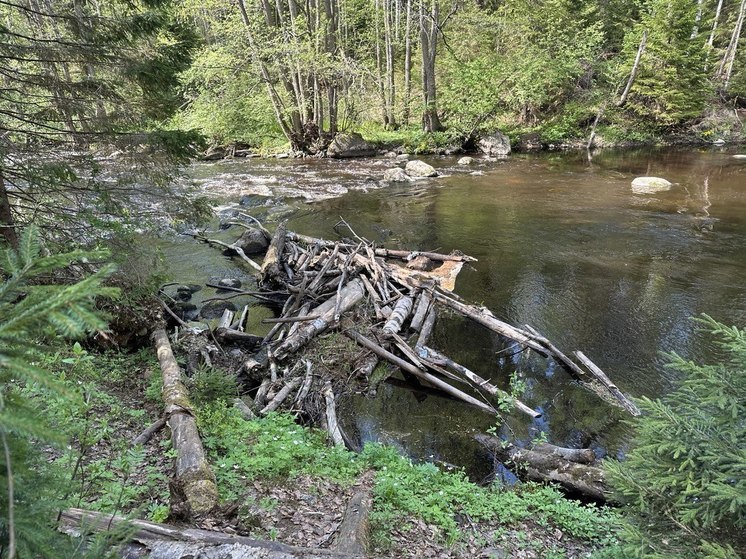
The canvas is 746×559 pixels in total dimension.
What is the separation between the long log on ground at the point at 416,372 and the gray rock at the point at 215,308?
291cm

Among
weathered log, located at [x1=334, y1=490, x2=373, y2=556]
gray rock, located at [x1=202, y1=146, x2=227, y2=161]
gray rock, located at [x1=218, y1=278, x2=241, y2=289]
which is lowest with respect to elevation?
gray rock, located at [x1=218, y1=278, x2=241, y2=289]

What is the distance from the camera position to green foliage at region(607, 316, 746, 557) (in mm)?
2588

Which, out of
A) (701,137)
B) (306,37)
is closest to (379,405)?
(306,37)

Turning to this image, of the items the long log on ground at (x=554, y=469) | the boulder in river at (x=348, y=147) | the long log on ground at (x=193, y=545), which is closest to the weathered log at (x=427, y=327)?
the long log on ground at (x=554, y=469)

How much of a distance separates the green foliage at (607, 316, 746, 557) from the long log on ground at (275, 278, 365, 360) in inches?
200

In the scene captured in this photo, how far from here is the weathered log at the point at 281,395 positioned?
6.01m

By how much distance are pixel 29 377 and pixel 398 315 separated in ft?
23.5

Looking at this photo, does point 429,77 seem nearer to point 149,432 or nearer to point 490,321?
point 490,321

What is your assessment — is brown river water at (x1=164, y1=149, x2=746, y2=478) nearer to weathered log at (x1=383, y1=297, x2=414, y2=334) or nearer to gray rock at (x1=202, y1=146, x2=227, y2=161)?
weathered log at (x1=383, y1=297, x2=414, y2=334)

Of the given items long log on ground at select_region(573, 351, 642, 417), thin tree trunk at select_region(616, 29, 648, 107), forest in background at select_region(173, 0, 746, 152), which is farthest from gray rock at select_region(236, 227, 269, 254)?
thin tree trunk at select_region(616, 29, 648, 107)

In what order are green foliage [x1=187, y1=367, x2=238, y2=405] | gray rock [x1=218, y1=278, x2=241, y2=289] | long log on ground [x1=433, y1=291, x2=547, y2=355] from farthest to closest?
gray rock [x1=218, y1=278, x2=241, y2=289], long log on ground [x1=433, y1=291, x2=547, y2=355], green foliage [x1=187, y1=367, x2=238, y2=405]

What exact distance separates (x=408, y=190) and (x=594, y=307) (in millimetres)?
11393

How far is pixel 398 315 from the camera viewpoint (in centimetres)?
827

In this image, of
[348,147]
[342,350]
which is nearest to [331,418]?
[342,350]
